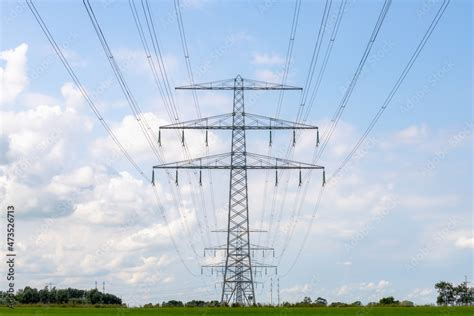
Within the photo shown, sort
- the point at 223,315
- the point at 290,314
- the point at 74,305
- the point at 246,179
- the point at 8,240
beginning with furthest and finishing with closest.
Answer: the point at 74,305 → the point at 246,179 → the point at 290,314 → the point at 223,315 → the point at 8,240

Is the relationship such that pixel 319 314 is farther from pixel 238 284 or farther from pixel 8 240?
pixel 8 240

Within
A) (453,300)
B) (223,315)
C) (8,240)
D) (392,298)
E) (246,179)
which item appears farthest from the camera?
(453,300)

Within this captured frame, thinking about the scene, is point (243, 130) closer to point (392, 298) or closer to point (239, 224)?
point (239, 224)

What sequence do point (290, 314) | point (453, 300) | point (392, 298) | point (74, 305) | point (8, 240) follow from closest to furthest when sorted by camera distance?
point (8, 240), point (290, 314), point (74, 305), point (392, 298), point (453, 300)

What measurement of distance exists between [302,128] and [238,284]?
795 inches

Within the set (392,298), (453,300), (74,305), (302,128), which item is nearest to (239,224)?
(302,128)

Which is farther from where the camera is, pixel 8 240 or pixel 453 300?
pixel 453 300

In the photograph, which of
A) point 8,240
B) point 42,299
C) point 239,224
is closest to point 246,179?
point 239,224

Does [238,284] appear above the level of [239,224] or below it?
below

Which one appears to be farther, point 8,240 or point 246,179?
point 246,179

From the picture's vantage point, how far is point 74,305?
93188 millimetres

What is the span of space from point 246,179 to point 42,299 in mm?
93873

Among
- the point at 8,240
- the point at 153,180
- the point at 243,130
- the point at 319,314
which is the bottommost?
the point at 319,314

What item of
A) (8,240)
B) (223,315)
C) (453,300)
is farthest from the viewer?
(453,300)
